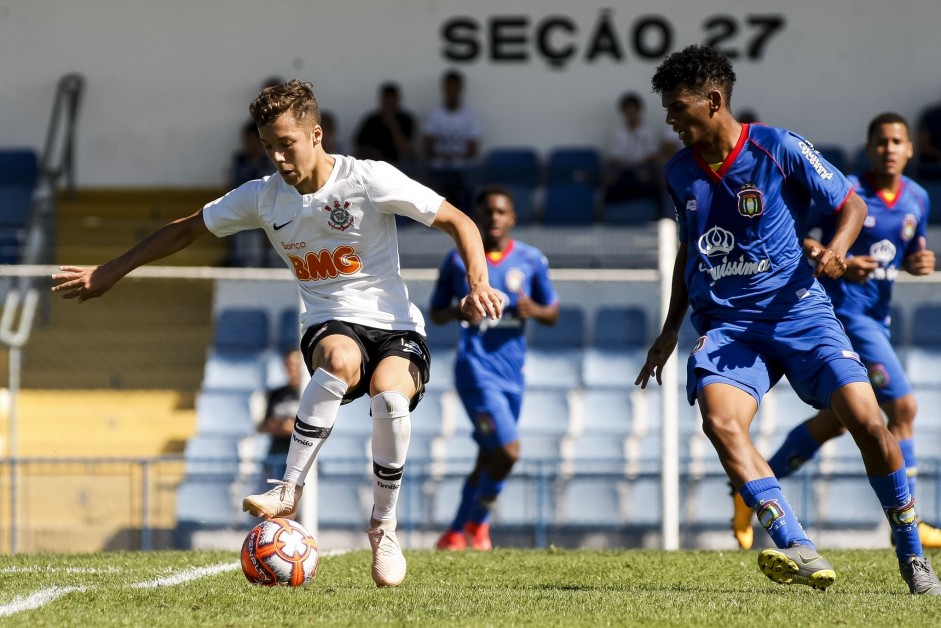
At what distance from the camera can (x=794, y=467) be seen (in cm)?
766

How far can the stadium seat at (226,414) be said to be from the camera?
11.4m

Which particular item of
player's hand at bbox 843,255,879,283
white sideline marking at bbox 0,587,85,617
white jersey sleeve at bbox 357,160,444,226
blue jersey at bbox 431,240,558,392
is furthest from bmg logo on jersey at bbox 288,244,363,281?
blue jersey at bbox 431,240,558,392

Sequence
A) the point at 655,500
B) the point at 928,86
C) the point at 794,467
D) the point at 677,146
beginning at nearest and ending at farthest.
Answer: the point at 794,467, the point at 655,500, the point at 677,146, the point at 928,86

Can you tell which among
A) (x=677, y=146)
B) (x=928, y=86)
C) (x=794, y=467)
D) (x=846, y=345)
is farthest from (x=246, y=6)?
(x=846, y=345)

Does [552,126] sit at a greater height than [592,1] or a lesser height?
lesser

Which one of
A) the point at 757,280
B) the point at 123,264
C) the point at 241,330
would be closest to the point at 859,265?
the point at 757,280

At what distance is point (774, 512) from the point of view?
5219 millimetres

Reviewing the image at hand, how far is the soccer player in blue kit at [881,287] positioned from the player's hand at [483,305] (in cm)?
264

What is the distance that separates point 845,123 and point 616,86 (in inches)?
101

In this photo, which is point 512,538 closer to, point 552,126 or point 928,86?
point 552,126

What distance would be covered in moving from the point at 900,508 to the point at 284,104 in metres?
2.79

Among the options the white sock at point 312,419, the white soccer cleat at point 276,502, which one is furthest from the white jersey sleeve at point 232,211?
the white soccer cleat at point 276,502

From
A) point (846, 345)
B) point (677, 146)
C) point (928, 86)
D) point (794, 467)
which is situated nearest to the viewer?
point (846, 345)

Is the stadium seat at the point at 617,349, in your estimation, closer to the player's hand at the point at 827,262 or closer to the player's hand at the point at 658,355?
the player's hand at the point at 658,355
